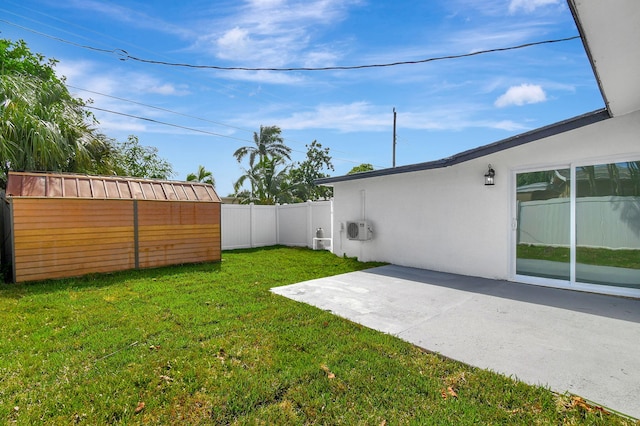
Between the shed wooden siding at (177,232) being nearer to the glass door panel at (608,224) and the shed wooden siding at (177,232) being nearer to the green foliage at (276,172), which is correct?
the green foliage at (276,172)

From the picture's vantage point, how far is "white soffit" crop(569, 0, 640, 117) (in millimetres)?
2350

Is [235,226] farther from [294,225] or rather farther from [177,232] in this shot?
[177,232]

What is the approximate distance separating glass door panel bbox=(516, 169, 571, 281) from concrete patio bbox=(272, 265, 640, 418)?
45cm

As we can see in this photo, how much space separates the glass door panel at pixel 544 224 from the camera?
5.60 meters

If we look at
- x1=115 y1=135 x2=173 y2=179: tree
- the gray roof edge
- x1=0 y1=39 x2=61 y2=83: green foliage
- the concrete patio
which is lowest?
the concrete patio

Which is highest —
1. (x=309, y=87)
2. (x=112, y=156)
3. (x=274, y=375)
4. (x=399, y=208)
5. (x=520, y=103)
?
(x=309, y=87)

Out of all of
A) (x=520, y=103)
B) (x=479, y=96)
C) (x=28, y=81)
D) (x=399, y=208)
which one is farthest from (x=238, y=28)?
(x=520, y=103)

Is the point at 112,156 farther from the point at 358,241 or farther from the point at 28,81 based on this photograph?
the point at 358,241

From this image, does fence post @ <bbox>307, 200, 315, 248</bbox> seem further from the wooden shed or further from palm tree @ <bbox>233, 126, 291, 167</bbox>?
palm tree @ <bbox>233, 126, 291, 167</bbox>

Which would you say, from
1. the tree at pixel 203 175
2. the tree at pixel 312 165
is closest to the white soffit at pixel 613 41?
the tree at pixel 203 175

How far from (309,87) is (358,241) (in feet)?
19.6

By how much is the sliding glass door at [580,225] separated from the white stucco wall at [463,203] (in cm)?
22

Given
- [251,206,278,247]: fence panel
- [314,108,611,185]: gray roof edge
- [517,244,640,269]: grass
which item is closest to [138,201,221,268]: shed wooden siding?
[251,206,278,247]: fence panel

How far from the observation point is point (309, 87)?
36.8 ft
